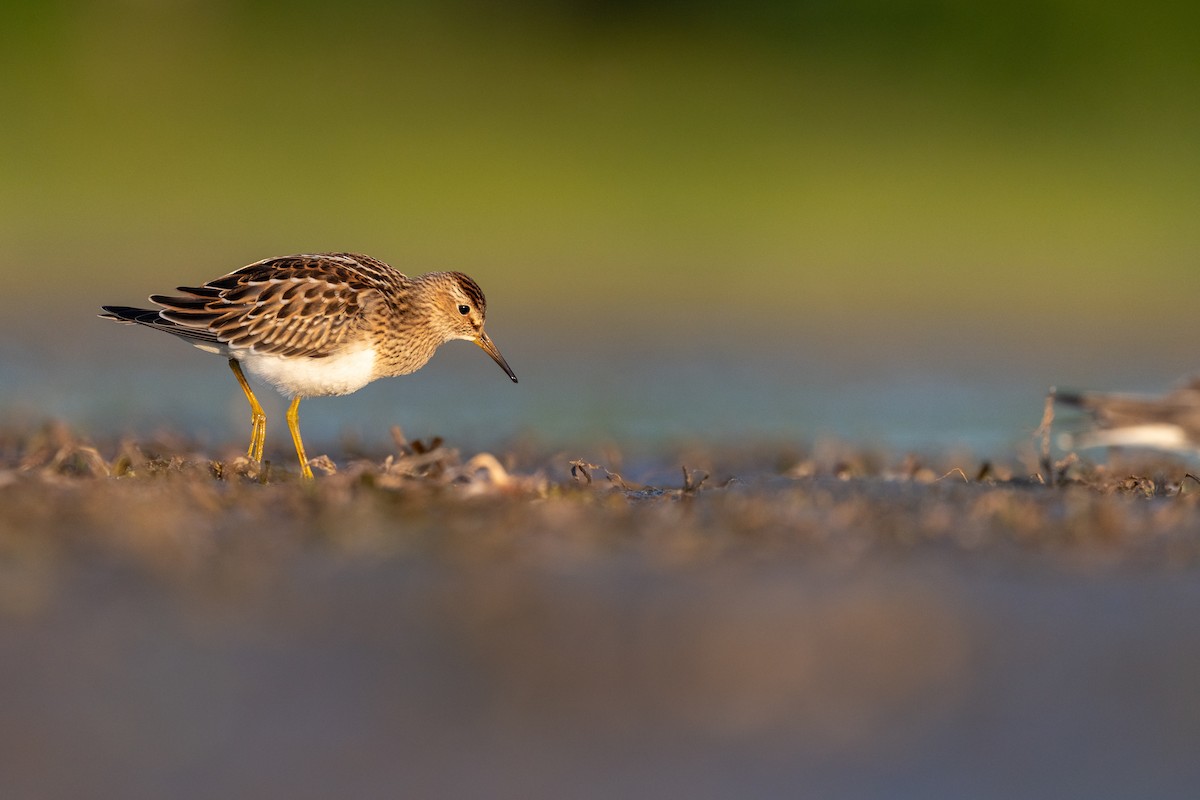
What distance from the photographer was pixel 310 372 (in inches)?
323

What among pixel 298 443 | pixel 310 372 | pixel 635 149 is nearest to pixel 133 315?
pixel 310 372

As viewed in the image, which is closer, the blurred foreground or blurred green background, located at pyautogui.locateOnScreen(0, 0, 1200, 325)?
Result: the blurred foreground

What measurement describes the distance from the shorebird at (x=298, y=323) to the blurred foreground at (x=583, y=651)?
6.51ft

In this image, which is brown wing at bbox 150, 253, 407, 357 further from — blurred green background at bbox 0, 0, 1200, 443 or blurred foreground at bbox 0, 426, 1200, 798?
blurred green background at bbox 0, 0, 1200, 443

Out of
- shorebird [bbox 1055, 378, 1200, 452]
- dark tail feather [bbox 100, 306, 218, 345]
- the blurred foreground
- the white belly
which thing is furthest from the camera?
shorebird [bbox 1055, 378, 1200, 452]

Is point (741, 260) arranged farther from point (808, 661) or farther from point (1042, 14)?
point (808, 661)

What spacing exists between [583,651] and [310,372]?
379 cm

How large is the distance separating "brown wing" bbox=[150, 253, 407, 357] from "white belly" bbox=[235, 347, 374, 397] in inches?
1.8

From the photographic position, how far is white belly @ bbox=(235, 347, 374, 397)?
8188 millimetres

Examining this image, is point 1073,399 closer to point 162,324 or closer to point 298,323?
point 298,323

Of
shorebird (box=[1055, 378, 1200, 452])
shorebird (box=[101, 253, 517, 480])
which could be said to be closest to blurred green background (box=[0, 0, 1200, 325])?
shorebird (box=[101, 253, 517, 480])

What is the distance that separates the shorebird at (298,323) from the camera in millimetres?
8219

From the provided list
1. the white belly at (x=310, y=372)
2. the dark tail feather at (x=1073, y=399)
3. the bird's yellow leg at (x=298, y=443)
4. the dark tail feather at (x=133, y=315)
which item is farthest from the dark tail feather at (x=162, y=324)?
the dark tail feather at (x=1073, y=399)

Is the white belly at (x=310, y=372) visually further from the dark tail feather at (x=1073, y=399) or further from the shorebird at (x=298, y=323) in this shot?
the dark tail feather at (x=1073, y=399)
